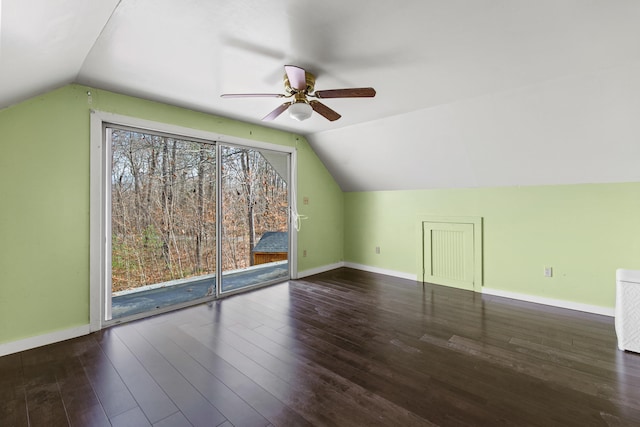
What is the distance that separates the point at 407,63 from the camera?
231 cm

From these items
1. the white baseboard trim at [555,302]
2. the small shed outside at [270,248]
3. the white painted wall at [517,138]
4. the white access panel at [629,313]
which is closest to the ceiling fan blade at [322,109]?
the white painted wall at [517,138]

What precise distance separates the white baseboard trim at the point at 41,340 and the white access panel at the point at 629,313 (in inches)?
185

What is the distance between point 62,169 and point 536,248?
16.7ft

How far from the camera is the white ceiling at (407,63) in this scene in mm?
1652

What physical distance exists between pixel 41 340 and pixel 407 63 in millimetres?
3843

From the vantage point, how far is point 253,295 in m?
3.90

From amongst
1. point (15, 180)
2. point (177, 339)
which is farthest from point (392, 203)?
point (15, 180)

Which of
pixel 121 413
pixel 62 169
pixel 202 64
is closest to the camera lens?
pixel 121 413

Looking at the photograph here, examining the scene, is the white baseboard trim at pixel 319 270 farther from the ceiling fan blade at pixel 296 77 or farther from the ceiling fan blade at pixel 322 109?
the ceiling fan blade at pixel 296 77

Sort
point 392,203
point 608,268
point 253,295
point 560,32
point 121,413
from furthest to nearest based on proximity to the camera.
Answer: point 392,203, point 253,295, point 608,268, point 560,32, point 121,413

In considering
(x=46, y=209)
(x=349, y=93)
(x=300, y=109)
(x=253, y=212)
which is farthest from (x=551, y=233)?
(x=46, y=209)

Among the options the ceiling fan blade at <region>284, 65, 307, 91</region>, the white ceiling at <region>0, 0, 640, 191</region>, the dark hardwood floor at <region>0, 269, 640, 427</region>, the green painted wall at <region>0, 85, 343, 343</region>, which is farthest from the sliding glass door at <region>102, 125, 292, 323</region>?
the ceiling fan blade at <region>284, 65, 307, 91</region>

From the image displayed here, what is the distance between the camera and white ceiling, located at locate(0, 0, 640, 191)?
1652mm

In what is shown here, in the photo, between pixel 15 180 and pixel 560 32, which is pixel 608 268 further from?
pixel 15 180
